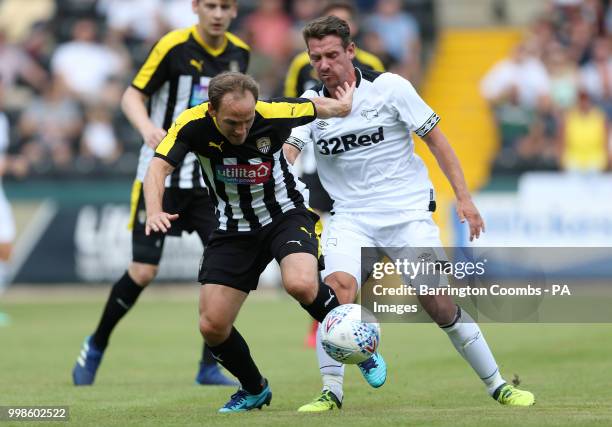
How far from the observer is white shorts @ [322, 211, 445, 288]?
7.52 metres

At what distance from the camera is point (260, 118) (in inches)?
277

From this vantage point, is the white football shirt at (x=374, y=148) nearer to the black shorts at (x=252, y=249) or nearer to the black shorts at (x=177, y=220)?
the black shorts at (x=252, y=249)

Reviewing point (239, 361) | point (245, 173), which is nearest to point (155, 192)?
point (245, 173)

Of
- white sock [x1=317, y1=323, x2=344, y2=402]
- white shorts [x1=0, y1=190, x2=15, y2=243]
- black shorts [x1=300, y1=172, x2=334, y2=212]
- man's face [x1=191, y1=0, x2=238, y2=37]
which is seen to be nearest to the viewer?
white sock [x1=317, y1=323, x2=344, y2=402]

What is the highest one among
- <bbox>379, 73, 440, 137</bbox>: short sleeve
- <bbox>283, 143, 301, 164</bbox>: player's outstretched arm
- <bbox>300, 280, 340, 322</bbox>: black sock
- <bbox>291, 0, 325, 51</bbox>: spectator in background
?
<bbox>291, 0, 325, 51</bbox>: spectator in background

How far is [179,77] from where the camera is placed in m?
9.02

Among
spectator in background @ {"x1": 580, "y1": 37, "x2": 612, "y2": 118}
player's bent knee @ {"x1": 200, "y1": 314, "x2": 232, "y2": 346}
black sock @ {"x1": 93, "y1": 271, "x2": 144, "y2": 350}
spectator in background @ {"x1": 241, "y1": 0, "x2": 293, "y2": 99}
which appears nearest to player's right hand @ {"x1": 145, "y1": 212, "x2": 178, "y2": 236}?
player's bent knee @ {"x1": 200, "y1": 314, "x2": 232, "y2": 346}

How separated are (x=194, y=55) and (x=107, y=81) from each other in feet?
36.0

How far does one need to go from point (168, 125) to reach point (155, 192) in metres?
2.30

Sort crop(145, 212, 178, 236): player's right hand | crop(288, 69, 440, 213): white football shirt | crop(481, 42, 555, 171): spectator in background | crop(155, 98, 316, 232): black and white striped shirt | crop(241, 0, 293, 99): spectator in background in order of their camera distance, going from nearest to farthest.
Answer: crop(145, 212, 178, 236): player's right hand → crop(155, 98, 316, 232): black and white striped shirt → crop(288, 69, 440, 213): white football shirt → crop(481, 42, 555, 171): spectator in background → crop(241, 0, 293, 99): spectator in background

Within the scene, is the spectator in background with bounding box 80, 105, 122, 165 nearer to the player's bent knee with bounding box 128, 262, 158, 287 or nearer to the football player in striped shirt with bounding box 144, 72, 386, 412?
the player's bent knee with bounding box 128, 262, 158, 287

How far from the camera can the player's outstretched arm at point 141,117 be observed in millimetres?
8344

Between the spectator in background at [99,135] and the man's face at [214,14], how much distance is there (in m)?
9.92

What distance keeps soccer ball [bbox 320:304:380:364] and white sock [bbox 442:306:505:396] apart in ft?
2.28
